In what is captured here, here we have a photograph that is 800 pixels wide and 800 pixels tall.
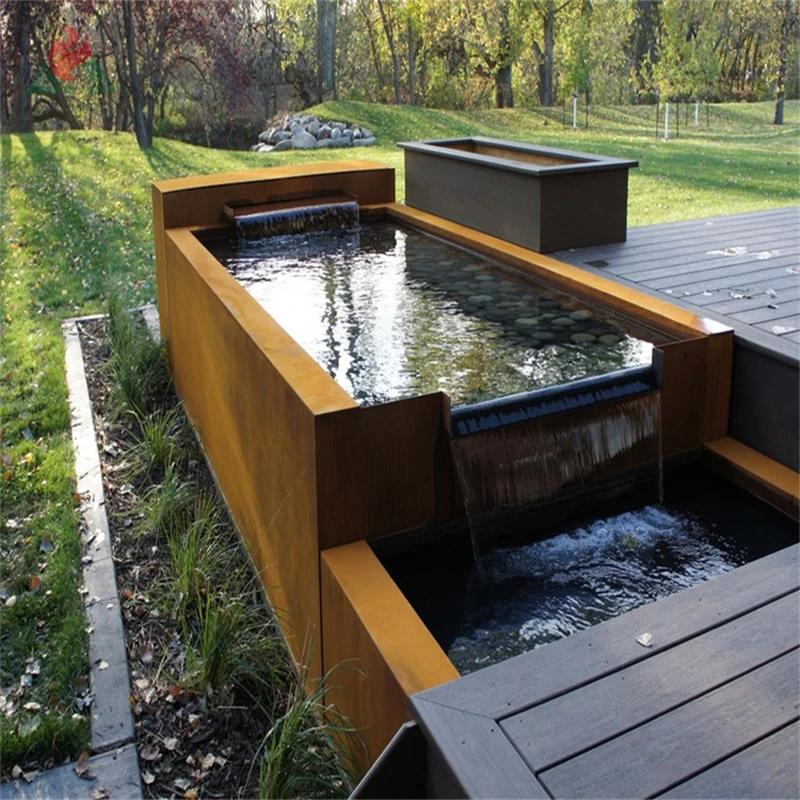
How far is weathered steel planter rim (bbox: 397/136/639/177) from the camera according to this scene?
5039mm

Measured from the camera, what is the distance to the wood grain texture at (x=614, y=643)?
1.96 m

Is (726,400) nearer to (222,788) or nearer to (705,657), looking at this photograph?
(705,657)

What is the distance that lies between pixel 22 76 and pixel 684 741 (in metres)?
17.9

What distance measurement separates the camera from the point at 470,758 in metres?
1.79

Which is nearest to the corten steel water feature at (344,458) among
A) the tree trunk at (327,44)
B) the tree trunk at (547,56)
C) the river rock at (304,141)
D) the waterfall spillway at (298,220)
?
the waterfall spillway at (298,220)

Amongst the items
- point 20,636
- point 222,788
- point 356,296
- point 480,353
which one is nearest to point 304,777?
point 222,788

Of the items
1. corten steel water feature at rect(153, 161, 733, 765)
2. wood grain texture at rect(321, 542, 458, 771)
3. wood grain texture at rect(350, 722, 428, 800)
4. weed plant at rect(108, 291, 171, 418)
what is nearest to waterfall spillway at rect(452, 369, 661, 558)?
corten steel water feature at rect(153, 161, 733, 765)

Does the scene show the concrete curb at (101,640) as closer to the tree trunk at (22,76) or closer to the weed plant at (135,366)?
the weed plant at (135,366)

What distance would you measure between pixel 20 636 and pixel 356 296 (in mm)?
2305

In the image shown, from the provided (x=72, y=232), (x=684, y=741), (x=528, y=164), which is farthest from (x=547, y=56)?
(x=684, y=741)

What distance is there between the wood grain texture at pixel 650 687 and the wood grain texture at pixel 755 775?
0.17 metres

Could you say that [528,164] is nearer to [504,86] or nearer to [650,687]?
[650,687]

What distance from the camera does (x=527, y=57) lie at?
24703 millimetres

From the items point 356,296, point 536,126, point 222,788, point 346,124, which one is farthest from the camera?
point 536,126
